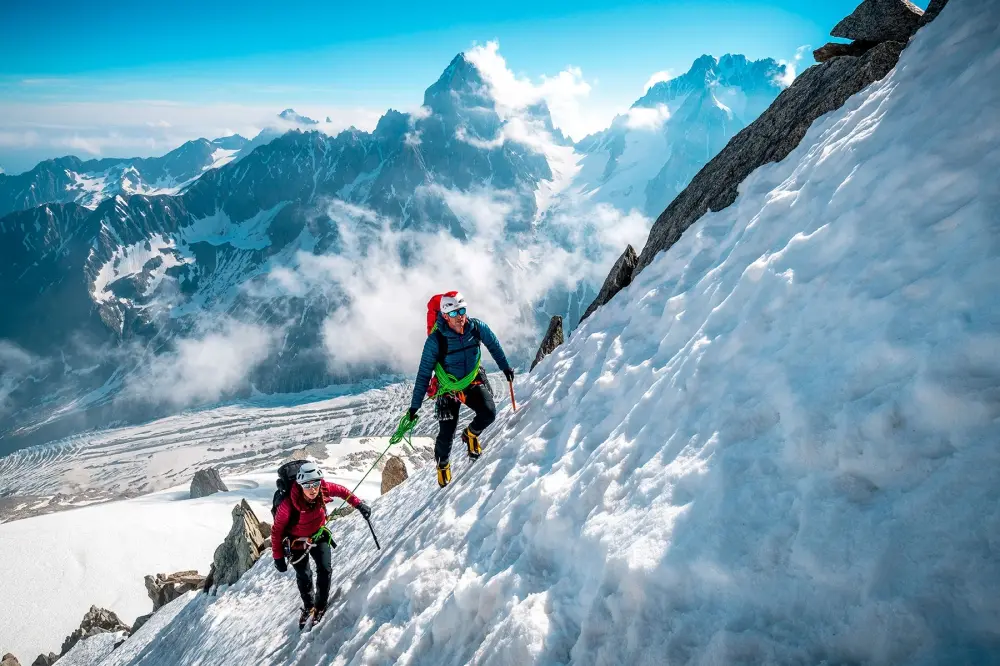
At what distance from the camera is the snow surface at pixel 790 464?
3041 mm

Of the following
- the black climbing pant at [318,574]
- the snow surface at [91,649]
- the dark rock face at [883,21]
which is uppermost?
the dark rock face at [883,21]

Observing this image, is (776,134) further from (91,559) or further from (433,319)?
(91,559)

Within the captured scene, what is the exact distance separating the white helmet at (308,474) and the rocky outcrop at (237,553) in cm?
945

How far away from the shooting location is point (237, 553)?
16.0 metres

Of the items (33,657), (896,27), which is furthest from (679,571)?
(33,657)

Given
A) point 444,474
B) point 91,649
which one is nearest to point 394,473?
point 444,474

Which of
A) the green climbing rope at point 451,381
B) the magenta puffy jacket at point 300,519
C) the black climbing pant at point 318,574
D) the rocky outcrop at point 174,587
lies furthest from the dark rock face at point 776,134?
the rocky outcrop at point 174,587

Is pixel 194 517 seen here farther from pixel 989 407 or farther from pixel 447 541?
pixel 989 407

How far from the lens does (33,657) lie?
31938 millimetres

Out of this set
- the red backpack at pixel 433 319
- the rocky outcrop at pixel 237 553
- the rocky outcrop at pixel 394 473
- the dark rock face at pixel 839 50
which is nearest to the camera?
the red backpack at pixel 433 319

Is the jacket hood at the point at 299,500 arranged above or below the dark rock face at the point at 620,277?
below

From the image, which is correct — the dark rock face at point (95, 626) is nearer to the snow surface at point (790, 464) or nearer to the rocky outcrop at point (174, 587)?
the rocky outcrop at point (174, 587)

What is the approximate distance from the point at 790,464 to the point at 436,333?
674 centimetres

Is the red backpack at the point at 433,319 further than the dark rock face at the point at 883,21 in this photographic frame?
No
